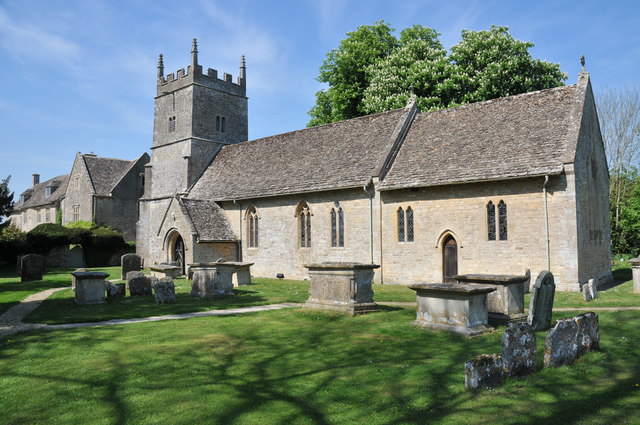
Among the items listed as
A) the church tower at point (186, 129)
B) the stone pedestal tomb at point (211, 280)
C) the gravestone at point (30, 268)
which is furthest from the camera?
the church tower at point (186, 129)

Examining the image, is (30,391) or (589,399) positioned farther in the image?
(30,391)

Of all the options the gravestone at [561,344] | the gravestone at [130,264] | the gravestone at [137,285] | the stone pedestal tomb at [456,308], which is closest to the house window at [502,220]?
the stone pedestal tomb at [456,308]

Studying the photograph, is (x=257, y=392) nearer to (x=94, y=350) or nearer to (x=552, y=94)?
(x=94, y=350)

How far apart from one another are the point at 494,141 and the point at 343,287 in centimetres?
1215

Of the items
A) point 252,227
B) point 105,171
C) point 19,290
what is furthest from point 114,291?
point 105,171

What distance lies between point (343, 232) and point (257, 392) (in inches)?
718

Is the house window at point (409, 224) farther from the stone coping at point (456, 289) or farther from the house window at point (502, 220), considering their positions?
the stone coping at point (456, 289)

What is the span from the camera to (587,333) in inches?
360

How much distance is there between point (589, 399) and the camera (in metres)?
6.84

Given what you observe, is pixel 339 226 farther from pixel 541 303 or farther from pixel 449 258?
pixel 541 303

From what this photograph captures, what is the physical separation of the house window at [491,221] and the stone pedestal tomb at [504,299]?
854 cm

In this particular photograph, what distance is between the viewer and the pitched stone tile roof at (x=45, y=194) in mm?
57819

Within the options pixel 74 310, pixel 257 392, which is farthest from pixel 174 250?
pixel 257 392

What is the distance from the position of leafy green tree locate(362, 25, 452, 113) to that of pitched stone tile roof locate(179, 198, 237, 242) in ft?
44.6
